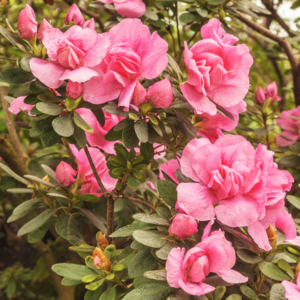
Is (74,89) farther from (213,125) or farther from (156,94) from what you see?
(213,125)

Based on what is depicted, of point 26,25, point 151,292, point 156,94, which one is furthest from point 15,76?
point 151,292

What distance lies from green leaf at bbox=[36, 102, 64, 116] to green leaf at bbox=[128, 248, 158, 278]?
0.40 metres

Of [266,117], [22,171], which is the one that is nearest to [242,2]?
[266,117]

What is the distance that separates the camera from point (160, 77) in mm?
940

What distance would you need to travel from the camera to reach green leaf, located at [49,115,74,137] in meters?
0.85

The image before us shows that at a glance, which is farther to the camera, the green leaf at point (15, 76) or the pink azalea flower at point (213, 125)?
the pink azalea flower at point (213, 125)

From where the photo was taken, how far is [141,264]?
89cm

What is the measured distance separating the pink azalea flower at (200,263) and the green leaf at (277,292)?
12cm

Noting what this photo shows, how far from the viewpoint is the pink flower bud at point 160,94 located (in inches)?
32.9

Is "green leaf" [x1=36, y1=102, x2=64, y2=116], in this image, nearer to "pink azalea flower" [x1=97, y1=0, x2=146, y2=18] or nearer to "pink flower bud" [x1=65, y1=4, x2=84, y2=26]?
"pink flower bud" [x1=65, y1=4, x2=84, y2=26]

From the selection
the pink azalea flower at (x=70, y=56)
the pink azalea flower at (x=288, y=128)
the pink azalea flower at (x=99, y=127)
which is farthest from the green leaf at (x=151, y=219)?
the pink azalea flower at (x=288, y=128)

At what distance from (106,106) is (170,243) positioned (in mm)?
354

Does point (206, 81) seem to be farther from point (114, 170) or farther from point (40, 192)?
point (40, 192)

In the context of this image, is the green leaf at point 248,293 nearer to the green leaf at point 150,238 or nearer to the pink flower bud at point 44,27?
the green leaf at point 150,238
